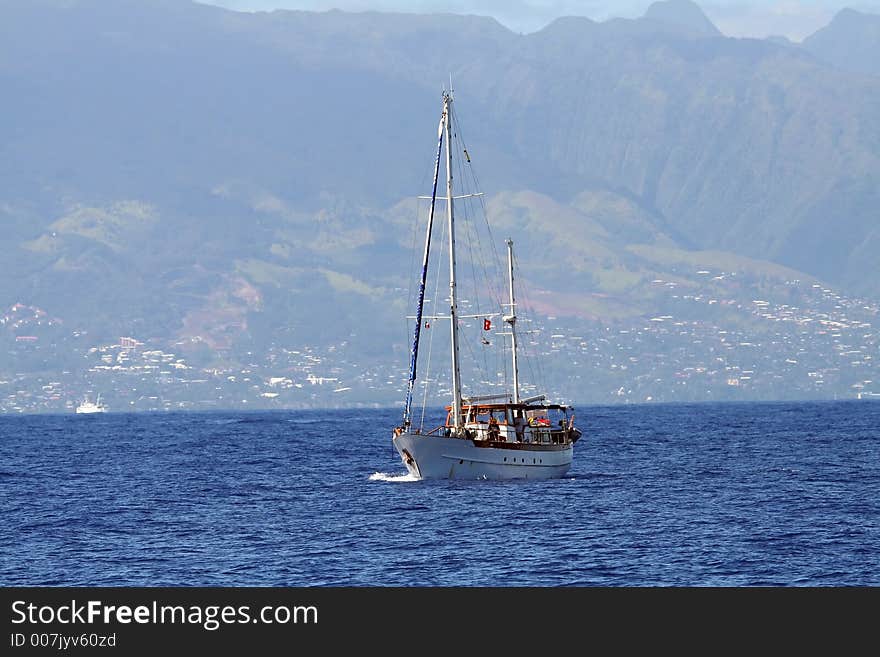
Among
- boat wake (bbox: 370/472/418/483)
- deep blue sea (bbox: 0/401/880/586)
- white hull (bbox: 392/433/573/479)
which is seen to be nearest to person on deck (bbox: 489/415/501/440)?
white hull (bbox: 392/433/573/479)

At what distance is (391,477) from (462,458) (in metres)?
11.3

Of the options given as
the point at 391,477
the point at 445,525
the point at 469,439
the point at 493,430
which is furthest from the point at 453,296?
the point at 445,525

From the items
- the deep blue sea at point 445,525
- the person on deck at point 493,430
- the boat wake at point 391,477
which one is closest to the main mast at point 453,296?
the person on deck at point 493,430

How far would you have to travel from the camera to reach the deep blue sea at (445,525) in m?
60.6

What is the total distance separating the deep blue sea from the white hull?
3.57 feet

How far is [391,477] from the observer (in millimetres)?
104438

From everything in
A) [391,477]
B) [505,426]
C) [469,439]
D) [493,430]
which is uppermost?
[505,426]

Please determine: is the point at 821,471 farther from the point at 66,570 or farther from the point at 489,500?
the point at 66,570

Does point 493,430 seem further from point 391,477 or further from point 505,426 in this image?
point 391,477

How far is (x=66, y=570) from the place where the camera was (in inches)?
2447

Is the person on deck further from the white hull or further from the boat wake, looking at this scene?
the boat wake

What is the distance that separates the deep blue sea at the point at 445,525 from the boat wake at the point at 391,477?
11.0 inches
